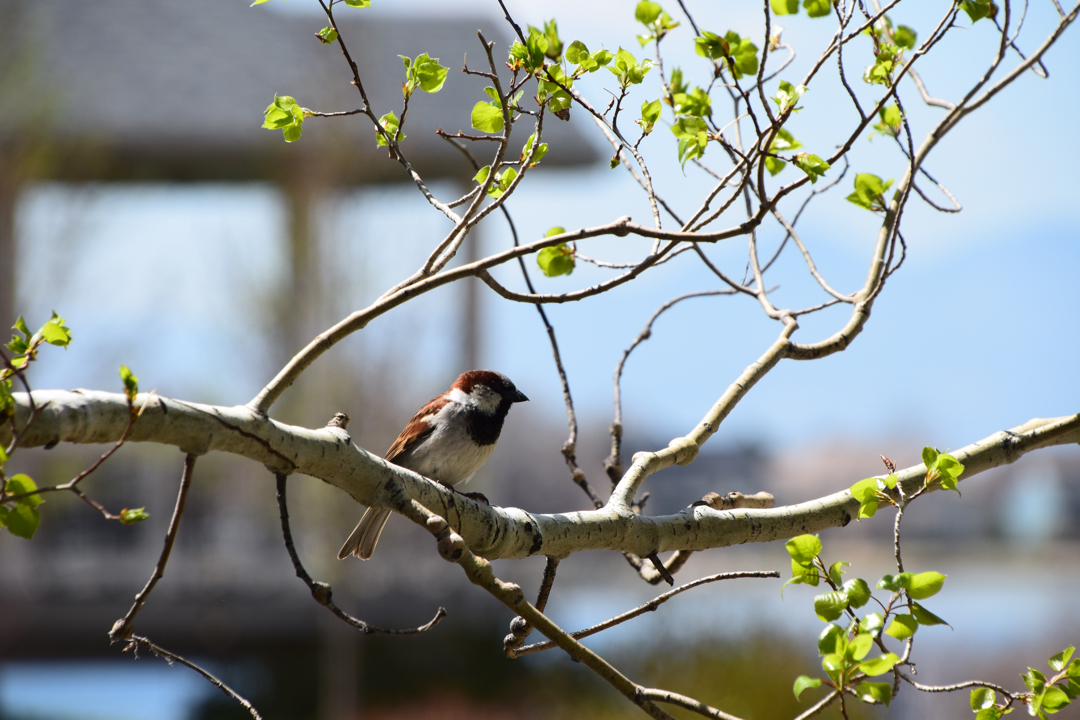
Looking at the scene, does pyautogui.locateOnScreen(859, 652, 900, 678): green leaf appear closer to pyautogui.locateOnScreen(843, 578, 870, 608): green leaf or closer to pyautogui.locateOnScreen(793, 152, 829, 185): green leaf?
pyautogui.locateOnScreen(843, 578, 870, 608): green leaf

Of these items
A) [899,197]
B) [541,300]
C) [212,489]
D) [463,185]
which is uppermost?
[463,185]

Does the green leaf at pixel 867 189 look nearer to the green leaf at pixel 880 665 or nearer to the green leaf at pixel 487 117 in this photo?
the green leaf at pixel 487 117

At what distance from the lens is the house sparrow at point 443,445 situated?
2359mm

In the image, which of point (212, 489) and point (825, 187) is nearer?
point (825, 187)

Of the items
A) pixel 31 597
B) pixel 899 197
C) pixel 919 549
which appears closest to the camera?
pixel 899 197

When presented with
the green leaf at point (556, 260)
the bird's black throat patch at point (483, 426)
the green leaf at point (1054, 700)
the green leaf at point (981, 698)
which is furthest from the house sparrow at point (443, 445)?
the green leaf at point (1054, 700)

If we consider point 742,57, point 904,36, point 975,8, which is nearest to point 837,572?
point 742,57

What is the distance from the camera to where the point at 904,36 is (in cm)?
185

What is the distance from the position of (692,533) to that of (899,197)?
0.87 m

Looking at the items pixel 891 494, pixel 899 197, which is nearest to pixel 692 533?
pixel 891 494

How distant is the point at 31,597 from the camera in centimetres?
742

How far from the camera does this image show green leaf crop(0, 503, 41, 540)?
858 mm

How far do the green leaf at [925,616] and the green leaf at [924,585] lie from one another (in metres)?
0.01

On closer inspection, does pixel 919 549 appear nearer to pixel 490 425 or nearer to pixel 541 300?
pixel 490 425
